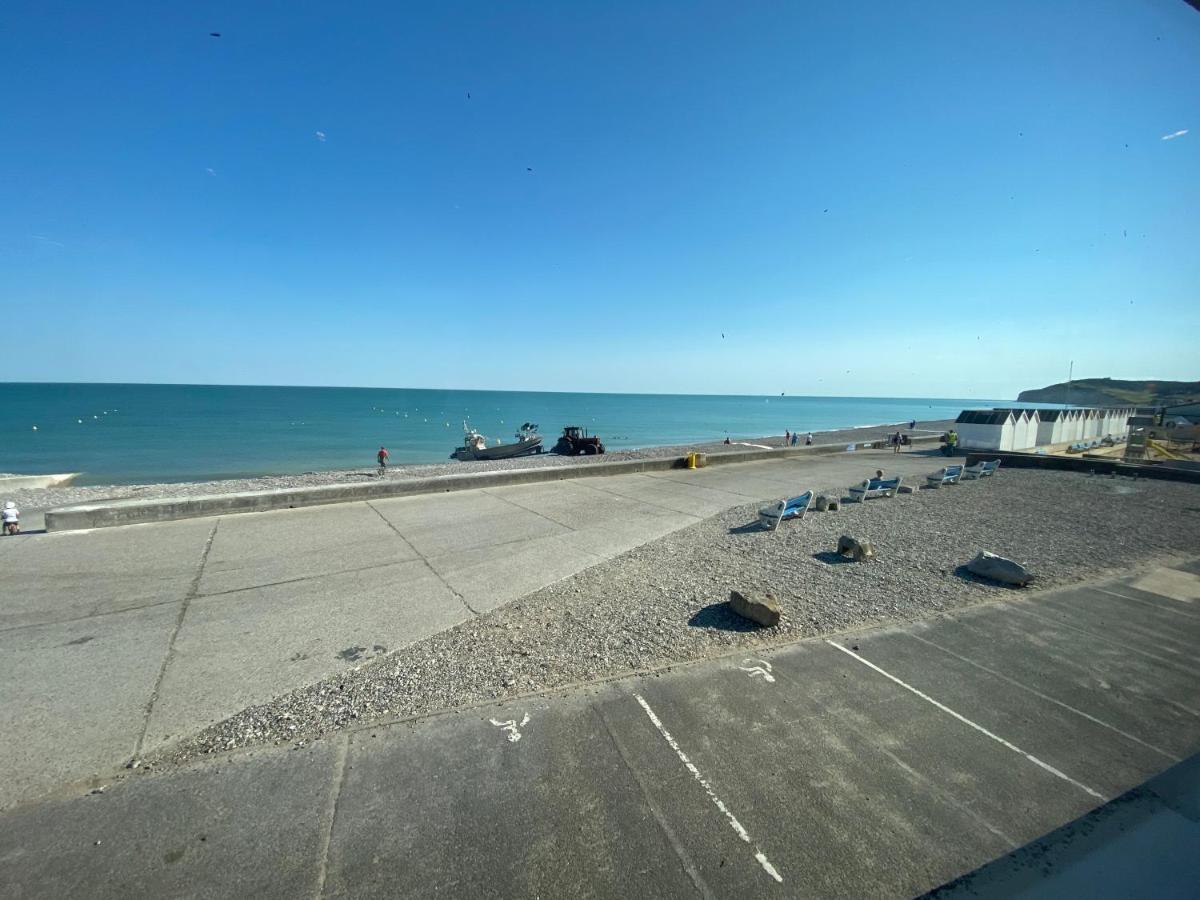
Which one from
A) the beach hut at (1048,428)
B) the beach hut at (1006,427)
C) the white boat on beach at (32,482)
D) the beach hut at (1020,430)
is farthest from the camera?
the beach hut at (1048,428)

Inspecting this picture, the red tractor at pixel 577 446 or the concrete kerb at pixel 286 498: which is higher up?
the concrete kerb at pixel 286 498

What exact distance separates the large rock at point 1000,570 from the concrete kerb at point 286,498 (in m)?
11.2

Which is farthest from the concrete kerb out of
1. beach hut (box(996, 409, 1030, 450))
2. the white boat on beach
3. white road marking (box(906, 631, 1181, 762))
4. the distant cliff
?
the distant cliff

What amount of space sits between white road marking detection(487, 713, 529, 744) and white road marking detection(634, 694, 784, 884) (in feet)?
3.45

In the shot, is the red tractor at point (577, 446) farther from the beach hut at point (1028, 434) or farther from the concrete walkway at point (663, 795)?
the concrete walkway at point (663, 795)

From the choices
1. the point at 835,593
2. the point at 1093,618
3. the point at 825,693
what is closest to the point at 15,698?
the point at 825,693

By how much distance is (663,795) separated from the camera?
3359 millimetres

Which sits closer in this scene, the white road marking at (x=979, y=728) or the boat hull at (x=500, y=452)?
the white road marking at (x=979, y=728)

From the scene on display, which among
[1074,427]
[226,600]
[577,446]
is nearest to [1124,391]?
[1074,427]

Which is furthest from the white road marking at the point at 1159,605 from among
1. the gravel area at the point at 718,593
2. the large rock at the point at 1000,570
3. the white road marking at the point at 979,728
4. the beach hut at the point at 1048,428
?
the beach hut at the point at 1048,428

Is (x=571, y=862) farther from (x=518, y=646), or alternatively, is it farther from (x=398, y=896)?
(x=518, y=646)

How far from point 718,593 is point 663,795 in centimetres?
370

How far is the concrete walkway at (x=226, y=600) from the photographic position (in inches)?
158

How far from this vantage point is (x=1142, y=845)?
8.01 ft
